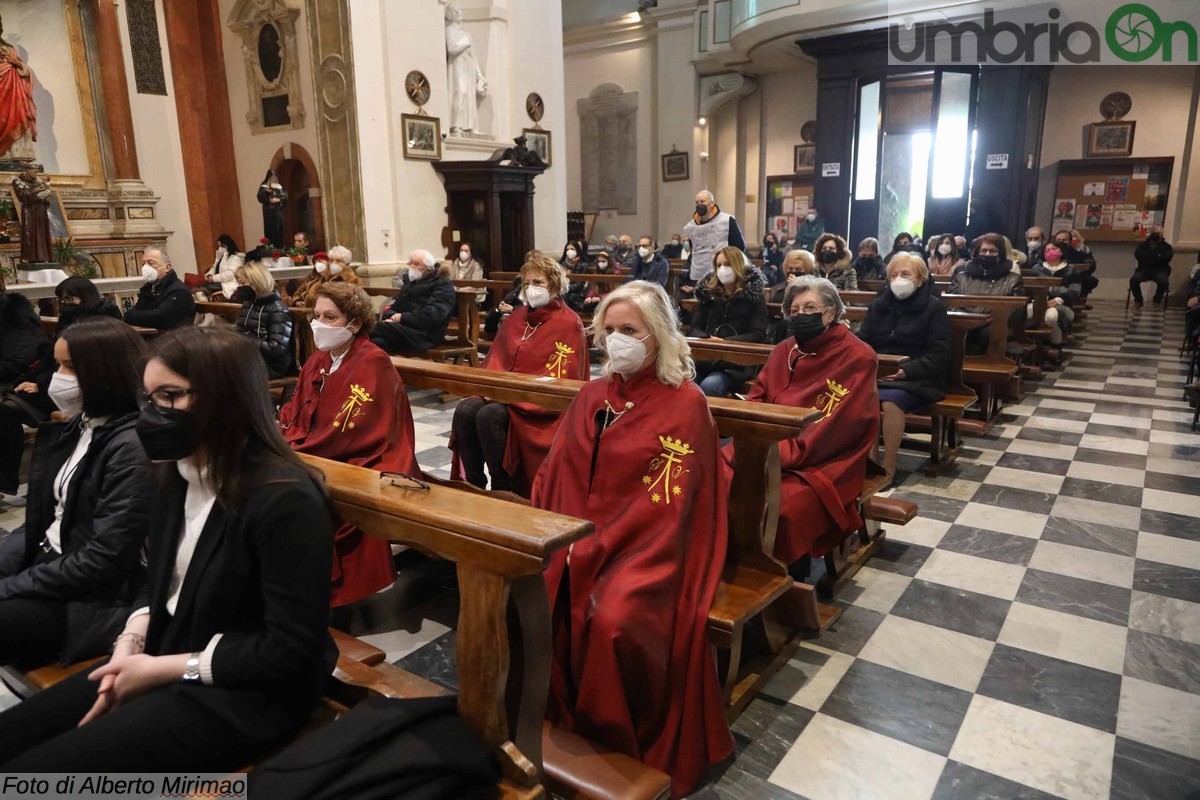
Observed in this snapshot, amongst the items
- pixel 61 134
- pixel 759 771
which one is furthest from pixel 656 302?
pixel 61 134

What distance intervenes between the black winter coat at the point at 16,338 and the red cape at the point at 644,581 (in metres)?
4.15

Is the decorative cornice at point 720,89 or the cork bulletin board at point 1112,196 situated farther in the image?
the decorative cornice at point 720,89

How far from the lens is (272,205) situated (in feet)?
32.9

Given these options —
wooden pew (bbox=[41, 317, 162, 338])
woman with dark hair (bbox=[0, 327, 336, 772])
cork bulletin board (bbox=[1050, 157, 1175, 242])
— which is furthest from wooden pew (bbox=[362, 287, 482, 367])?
cork bulletin board (bbox=[1050, 157, 1175, 242])

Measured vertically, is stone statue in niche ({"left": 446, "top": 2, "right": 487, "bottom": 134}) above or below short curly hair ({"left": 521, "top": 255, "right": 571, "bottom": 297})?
above

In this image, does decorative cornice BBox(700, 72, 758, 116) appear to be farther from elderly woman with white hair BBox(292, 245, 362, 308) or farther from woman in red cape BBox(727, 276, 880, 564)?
woman in red cape BBox(727, 276, 880, 564)

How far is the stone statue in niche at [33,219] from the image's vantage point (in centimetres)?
796

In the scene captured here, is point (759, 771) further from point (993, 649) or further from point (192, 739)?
point (192, 739)

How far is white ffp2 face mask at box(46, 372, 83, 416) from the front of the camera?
2.35 meters

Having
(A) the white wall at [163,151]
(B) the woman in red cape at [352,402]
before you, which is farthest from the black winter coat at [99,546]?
(A) the white wall at [163,151]

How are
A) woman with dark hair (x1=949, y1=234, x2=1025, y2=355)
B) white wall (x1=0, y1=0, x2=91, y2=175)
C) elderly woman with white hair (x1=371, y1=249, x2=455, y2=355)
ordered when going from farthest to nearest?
white wall (x1=0, y1=0, x2=91, y2=175) → woman with dark hair (x1=949, y1=234, x2=1025, y2=355) → elderly woman with white hair (x1=371, y1=249, x2=455, y2=355)

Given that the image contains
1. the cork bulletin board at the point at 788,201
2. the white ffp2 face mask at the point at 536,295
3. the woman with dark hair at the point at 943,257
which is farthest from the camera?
the cork bulletin board at the point at 788,201

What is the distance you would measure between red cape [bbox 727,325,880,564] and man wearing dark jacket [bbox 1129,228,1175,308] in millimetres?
12312

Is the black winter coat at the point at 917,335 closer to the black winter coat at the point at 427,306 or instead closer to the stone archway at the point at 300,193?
the black winter coat at the point at 427,306
